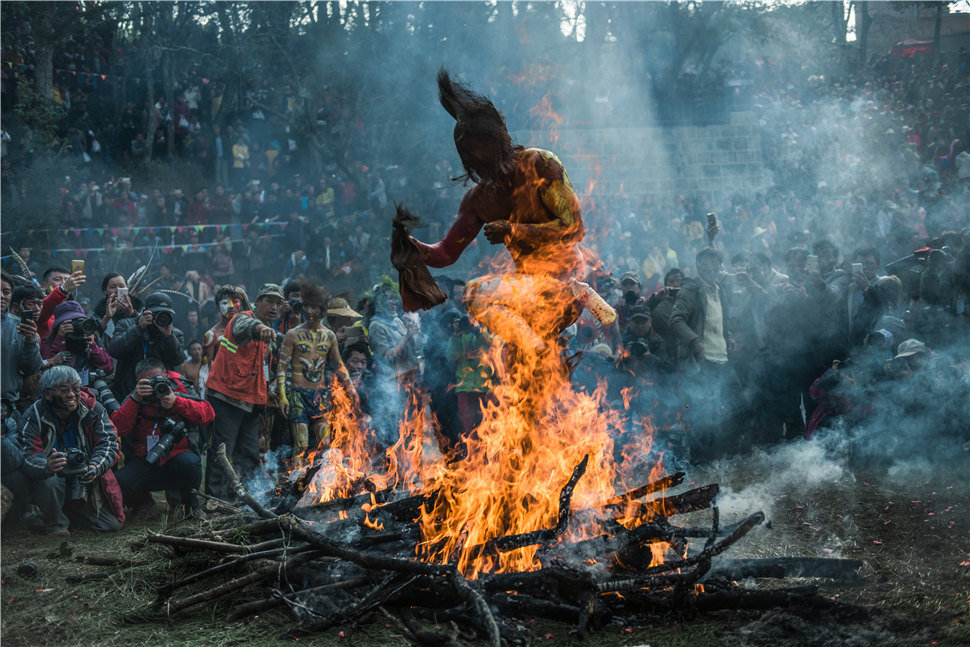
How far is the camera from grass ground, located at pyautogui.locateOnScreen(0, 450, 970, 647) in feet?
13.4

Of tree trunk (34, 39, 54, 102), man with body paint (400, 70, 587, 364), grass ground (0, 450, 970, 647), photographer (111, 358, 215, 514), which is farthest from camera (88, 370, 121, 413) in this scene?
Answer: tree trunk (34, 39, 54, 102)

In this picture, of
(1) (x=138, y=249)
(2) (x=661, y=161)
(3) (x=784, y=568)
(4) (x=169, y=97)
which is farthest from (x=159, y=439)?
(2) (x=661, y=161)

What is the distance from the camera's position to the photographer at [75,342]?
8.00 meters

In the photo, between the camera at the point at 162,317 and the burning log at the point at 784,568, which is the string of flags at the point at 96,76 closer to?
the camera at the point at 162,317

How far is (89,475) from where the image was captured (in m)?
6.91

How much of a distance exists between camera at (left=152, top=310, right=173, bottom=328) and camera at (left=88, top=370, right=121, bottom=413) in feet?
2.56

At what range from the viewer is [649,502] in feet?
15.7

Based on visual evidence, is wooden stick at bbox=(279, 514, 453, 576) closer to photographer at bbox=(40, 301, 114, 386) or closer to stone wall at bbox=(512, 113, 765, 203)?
photographer at bbox=(40, 301, 114, 386)

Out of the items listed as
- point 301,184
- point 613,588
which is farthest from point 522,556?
point 301,184

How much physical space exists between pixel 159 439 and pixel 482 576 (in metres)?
4.27

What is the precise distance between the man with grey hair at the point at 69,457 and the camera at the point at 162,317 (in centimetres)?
114

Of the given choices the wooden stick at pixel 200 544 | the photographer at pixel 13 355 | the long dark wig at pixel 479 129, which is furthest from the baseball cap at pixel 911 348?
the photographer at pixel 13 355

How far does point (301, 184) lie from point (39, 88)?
6.35 metres

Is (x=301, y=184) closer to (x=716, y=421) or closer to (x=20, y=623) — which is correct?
(x=716, y=421)
